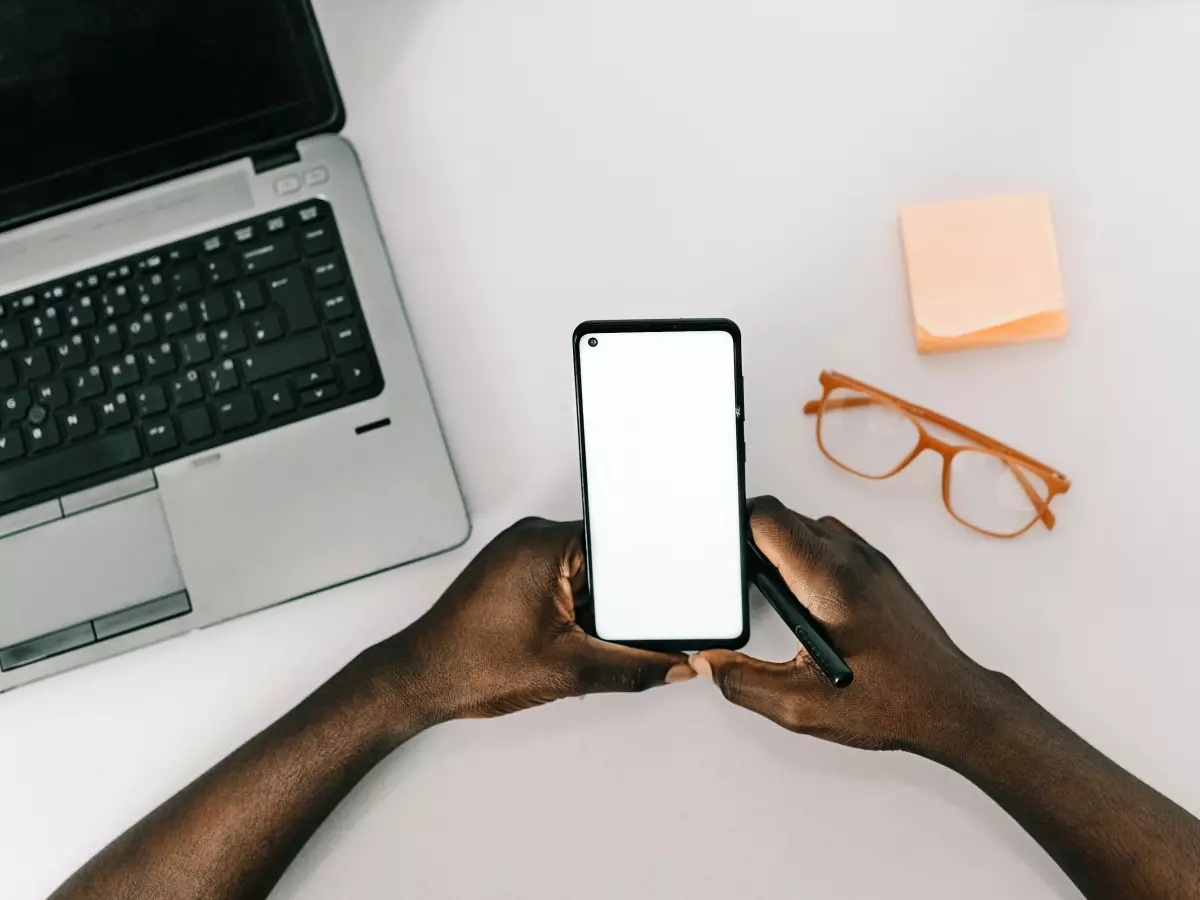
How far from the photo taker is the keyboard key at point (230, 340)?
592 millimetres

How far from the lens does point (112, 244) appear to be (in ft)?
2.00

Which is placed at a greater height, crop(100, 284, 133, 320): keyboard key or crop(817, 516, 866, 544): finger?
crop(100, 284, 133, 320): keyboard key

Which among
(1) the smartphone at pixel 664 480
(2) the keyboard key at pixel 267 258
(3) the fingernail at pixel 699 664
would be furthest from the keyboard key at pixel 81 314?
(3) the fingernail at pixel 699 664

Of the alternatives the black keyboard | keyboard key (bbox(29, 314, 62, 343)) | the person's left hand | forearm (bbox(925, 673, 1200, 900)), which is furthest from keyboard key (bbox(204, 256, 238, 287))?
forearm (bbox(925, 673, 1200, 900))

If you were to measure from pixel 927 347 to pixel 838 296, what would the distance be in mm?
69

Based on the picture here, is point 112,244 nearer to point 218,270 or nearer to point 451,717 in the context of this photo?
point 218,270

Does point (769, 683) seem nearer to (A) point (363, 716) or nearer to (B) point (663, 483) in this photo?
(B) point (663, 483)

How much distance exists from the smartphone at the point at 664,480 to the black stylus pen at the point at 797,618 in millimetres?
22

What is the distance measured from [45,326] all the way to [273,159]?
0.61 feet

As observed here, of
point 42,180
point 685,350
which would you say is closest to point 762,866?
point 685,350

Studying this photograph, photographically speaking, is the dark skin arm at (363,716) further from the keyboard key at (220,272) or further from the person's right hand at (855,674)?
the keyboard key at (220,272)

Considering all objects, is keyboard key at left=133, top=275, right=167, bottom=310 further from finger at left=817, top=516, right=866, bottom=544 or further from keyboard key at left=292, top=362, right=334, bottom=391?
finger at left=817, top=516, right=866, bottom=544

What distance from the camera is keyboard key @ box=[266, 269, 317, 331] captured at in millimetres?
593

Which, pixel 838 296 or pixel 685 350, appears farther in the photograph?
pixel 838 296
